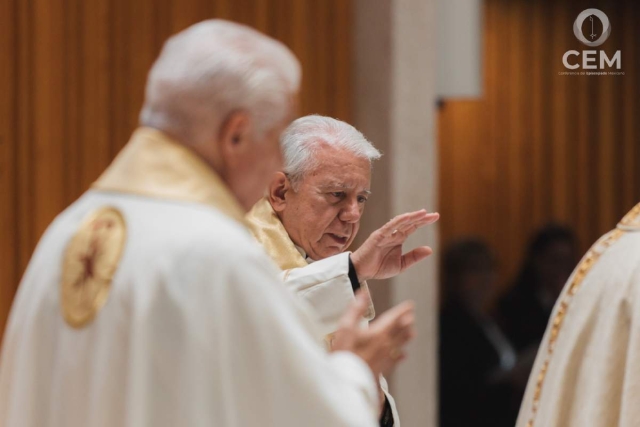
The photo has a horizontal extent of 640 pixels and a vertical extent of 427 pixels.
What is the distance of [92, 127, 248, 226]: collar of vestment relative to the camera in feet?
6.54

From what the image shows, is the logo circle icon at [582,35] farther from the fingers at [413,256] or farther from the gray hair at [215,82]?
the gray hair at [215,82]

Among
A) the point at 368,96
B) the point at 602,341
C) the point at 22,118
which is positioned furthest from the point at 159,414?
the point at 368,96

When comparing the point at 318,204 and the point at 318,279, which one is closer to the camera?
the point at 318,279

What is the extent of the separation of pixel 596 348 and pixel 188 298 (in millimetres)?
1537

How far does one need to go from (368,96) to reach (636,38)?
3.53m

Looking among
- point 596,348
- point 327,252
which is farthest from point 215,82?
point 596,348

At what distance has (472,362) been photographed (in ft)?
20.6

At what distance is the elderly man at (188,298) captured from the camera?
187 centimetres

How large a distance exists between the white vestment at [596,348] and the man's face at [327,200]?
2.16 ft

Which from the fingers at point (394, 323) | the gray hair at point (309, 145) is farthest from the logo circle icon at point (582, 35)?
the fingers at point (394, 323)

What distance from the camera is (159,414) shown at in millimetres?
1893

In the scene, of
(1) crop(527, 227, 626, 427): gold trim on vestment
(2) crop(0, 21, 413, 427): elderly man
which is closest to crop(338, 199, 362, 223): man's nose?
(1) crop(527, 227, 626, 427): gold trim on vestment

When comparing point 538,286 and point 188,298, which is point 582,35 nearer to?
point 538,286

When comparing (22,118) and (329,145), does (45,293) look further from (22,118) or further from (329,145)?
(22,118)
